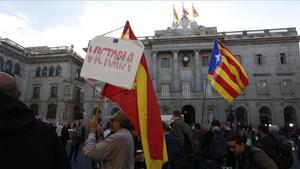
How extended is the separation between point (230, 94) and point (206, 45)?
89.7 ft

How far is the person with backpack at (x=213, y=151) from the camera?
19.3 ft

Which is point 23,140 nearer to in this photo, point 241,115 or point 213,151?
point 213,151

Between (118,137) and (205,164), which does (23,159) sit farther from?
(205,164)

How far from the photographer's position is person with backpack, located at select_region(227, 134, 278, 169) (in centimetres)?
364

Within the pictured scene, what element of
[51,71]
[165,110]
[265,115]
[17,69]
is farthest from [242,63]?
[17,69]

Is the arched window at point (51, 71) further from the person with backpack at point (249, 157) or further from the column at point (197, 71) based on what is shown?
the person with backpack at point (249, 157)

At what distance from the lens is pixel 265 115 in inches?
1340

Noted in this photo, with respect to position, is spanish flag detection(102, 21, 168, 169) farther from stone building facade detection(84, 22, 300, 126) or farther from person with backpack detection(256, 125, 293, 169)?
stone building facade detection(84, 22, 300, 126)

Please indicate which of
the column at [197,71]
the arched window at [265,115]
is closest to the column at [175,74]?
the column at [197,71]

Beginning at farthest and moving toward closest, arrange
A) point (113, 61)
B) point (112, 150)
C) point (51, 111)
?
point (51, 111) < point (113, 61) < point (112, 150)

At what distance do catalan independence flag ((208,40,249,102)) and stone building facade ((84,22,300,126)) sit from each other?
23100 millimetres

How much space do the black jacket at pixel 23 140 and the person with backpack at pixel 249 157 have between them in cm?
290

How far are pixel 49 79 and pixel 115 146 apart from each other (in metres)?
41.6

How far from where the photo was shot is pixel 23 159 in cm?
174
